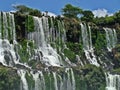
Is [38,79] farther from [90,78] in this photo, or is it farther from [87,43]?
[87,43]

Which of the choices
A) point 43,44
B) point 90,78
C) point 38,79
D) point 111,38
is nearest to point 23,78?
point 38,79

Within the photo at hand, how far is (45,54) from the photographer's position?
54.0 m

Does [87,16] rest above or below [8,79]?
above

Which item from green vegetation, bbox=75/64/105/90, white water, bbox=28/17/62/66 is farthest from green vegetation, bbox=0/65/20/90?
green vegetation, bbox=75/64/105/90

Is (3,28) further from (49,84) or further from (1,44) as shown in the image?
(49,84)

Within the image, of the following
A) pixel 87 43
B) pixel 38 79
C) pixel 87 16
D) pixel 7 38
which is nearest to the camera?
pixel 38 79

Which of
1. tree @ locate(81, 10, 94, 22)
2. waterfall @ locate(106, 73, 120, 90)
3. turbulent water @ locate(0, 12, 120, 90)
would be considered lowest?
waterfall @ locate(106, 73, 120, 90)

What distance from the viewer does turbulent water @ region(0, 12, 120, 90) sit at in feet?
161

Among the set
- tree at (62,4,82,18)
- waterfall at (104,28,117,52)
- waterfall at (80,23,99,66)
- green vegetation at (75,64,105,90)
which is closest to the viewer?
green vegetation at (75,64,105,90)

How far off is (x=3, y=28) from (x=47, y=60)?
5250 millimetres

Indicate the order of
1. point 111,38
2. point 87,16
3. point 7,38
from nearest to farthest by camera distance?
1. point 7,38
2. point 111,38
3. point 87,16

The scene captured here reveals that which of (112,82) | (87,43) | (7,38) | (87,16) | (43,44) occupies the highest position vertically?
(87,16)

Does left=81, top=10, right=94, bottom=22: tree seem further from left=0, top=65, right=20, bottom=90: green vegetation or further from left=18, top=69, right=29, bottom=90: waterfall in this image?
left=0, top=65, right=20, bottom=90: green vegetation

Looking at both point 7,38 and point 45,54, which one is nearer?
point 7,38
